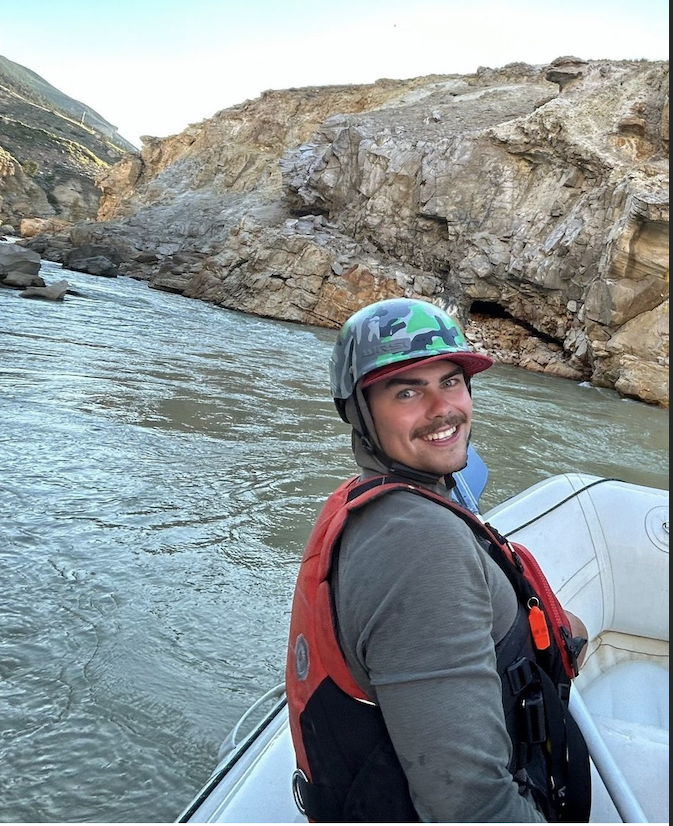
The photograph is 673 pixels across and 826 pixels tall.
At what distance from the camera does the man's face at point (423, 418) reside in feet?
4.22

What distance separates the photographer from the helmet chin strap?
50.6 inches

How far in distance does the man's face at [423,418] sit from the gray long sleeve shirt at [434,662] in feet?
0.83

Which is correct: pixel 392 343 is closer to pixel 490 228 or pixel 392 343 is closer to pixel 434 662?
pixel 434 662

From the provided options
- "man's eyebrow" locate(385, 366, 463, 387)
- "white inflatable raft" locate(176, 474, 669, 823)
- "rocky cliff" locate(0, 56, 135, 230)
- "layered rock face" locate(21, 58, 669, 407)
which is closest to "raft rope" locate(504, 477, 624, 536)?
"white inflatable raft" locate(176, 474, 669, 823)

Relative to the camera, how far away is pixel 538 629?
1.21 m

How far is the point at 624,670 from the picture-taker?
8.70 ft

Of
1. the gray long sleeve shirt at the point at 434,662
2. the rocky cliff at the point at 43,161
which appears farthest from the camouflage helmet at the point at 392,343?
the rocky cliff at the point at 43,161

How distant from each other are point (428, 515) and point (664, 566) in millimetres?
2294

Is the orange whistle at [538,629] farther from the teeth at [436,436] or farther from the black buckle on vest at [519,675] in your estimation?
the teeth at [436,436]

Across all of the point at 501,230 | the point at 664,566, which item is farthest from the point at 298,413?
the point at 501,230

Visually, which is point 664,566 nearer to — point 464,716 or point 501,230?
point 464,716

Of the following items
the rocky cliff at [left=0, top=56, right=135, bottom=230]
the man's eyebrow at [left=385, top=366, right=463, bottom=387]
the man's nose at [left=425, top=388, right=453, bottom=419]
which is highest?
the rocky cliff at [left=0, top=56, right=135, bottom=230]

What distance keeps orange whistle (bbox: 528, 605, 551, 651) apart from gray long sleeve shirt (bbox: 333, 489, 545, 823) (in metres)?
0.24

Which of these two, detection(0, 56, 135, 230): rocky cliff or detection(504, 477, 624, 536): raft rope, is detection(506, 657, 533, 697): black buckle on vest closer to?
detection(504, 477, 624, 536): raft rope
